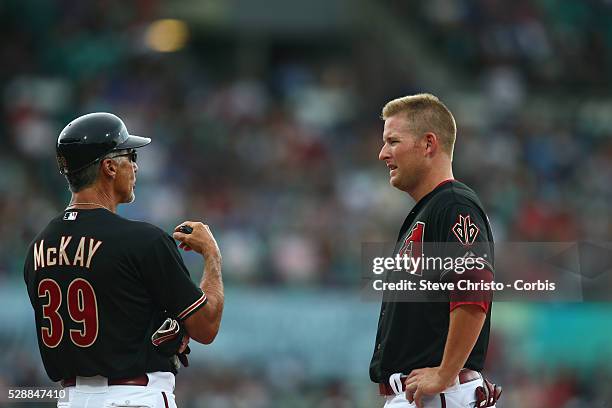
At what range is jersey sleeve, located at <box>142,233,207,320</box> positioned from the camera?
4816 millimetres

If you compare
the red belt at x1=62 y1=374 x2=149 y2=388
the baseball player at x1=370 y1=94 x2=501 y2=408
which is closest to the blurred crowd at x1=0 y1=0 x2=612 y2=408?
the red belt at x1=62 y1=374 x2=149 y2=388

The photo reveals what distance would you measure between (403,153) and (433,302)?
725mm

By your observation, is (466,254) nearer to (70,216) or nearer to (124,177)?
(124,177)

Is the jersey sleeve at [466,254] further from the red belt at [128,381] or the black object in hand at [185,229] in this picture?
the red belt at [128,381]

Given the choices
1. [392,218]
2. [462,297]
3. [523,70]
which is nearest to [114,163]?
[462,297]

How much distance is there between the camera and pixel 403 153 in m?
5.25

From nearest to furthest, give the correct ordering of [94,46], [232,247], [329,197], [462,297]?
[462,297], [232,247], [329,197], [94,46]

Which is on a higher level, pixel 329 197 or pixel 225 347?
pixel 329 197

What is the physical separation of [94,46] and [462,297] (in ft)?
48.4

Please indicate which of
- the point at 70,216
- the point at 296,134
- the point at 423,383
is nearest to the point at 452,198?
the point at 423,383

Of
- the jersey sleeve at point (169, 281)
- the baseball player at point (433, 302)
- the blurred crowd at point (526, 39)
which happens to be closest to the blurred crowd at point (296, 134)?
the blurred crowd at point (526, 39)

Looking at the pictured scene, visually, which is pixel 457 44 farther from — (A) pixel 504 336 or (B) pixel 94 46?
(A) pixel 504 336

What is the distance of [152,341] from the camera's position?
16.1 feet

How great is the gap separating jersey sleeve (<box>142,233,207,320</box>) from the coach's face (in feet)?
3.66
